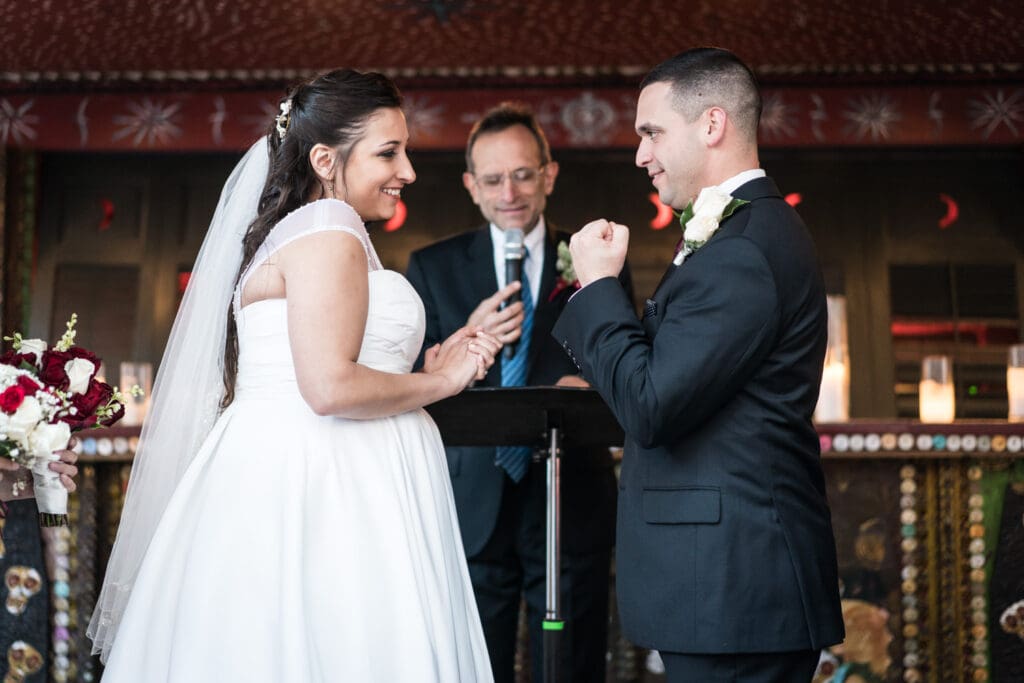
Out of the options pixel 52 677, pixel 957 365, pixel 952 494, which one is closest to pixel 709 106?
pixel 952 494

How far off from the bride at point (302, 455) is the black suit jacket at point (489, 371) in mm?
727

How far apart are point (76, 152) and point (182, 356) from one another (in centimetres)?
428

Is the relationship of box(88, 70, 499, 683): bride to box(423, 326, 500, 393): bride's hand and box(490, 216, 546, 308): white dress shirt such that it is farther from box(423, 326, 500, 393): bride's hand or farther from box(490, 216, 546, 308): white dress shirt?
box(490, 216, 546, 308): white dress shirt

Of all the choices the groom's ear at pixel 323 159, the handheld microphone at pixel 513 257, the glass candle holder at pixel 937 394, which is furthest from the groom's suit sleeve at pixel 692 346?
the glass candle holder at pixel 937 394

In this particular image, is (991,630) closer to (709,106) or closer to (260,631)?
(709,106)

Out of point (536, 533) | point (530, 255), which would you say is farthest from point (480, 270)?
point (536, 533)

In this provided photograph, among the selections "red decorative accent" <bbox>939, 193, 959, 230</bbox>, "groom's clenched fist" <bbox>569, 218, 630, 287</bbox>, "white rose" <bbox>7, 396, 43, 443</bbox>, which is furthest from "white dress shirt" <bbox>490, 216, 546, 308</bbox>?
"red decorative accent" <bbox>939, 193, 959, 230</bbox>

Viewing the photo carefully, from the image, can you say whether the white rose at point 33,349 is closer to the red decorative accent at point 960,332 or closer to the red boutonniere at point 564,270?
the red boutonniere at point 564,270

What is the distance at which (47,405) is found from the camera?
252 cm

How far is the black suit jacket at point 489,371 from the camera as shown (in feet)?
11.4

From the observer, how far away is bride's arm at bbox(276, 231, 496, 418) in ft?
7.93

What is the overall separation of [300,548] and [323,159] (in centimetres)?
→ 89

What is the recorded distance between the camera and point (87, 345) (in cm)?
681

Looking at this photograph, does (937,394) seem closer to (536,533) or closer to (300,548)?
(536,533)
